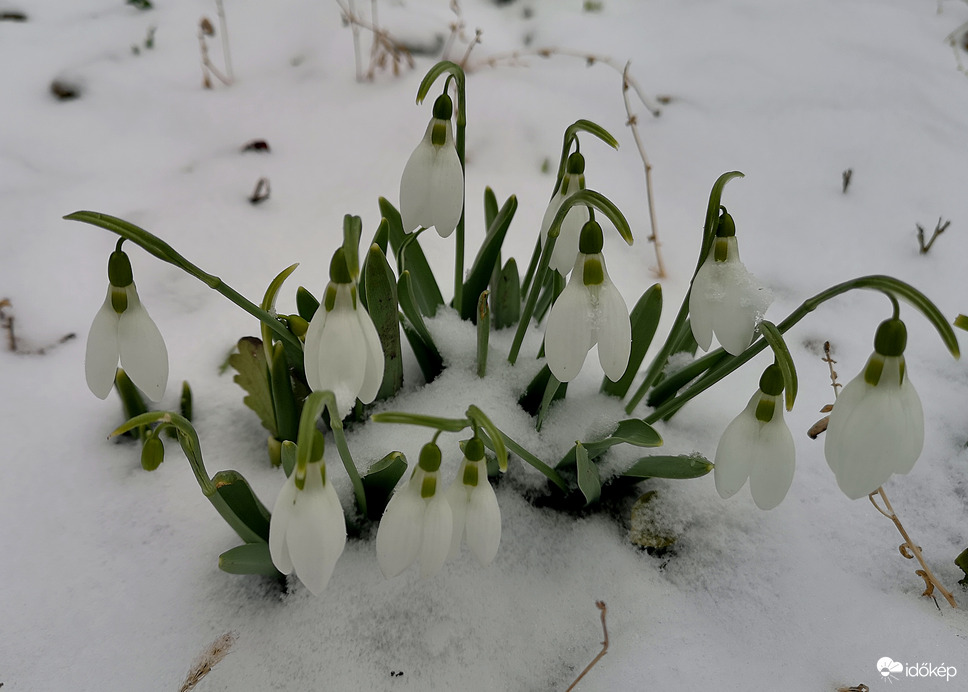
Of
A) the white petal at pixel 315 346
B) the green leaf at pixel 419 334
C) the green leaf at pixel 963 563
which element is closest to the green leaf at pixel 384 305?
the green leaf at pixel 419 334

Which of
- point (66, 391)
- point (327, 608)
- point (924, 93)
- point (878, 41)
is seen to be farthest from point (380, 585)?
point (878, 41)

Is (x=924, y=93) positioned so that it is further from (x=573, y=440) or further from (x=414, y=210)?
(x=414, y=210)

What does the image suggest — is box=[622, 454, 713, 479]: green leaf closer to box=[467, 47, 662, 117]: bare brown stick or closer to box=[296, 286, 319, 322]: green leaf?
box=[296, 286, 319, 322]: green leaf

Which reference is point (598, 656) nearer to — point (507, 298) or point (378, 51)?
point (507, 298)

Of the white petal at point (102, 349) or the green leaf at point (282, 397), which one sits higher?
the white petal at point (102, 349)

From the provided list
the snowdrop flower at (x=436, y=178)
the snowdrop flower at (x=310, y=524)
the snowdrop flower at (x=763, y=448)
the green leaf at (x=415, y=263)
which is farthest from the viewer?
the green leaf at (x=415, y=263)

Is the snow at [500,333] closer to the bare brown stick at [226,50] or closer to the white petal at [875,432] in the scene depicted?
the bare brown stick at [226,50]
